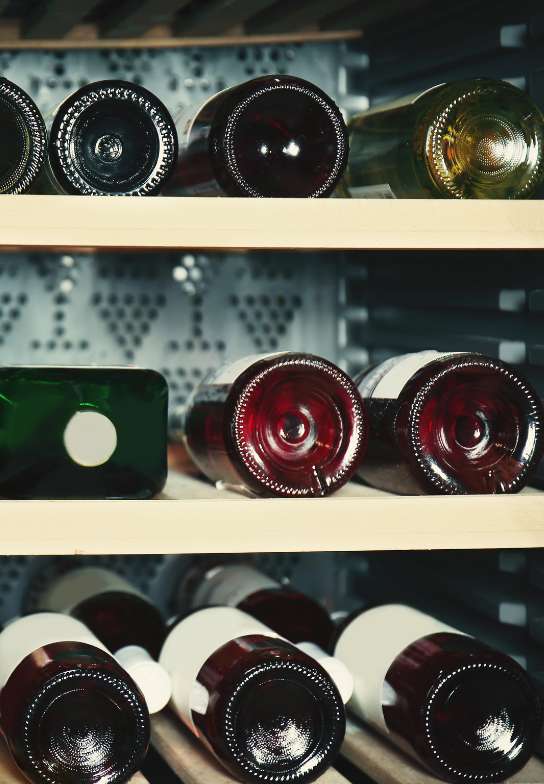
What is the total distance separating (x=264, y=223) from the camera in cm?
128

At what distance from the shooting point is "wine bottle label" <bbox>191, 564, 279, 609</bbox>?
1.67m

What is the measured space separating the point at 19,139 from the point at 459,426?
58 centimetres

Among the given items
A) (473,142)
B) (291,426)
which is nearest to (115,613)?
(291,426)

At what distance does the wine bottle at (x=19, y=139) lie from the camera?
4.20ft

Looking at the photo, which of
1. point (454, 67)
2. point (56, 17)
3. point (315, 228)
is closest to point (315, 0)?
point (454, 67)

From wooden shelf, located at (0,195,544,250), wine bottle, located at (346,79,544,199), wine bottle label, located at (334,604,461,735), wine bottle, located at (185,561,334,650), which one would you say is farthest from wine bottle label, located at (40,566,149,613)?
wine bottle, located at (346,79,544,199)

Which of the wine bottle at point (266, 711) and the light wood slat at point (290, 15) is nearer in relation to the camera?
the wine bottle at point (266, 711)

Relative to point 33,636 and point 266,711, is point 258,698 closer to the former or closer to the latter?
point 266,711

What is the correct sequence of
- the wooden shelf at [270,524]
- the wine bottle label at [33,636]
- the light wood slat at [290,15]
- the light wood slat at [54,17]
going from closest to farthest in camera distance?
the wooden shelf at [270,524]
the wine bottle label at [33,636]
the light wood slat at [54,17]
the light wood slat at [290,15]

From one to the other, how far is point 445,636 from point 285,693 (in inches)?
8.4

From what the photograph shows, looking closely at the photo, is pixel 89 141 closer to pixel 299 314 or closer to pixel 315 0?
pixel 315 0

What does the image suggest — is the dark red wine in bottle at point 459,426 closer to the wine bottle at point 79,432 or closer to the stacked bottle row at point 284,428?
the stacked bottle row at point 284,428

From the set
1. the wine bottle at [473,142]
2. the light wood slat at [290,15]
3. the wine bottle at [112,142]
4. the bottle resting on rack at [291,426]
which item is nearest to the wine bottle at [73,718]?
the bottle resting on rack at [291,426]

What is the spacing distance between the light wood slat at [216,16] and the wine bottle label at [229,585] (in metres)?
0.78
